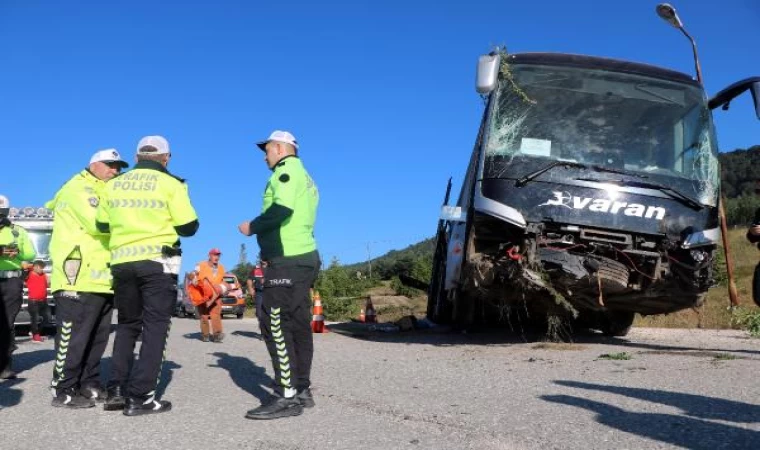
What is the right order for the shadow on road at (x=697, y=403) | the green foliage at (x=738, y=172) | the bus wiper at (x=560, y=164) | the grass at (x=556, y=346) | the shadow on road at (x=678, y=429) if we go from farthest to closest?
the green foliage at (x=738, y=172) < the grass at (x=556, y=346) < the bus wiper at (x=560, y=164) < the shadow on road at (x=697, y=403) < the shadow on road at (x=678, y=429)

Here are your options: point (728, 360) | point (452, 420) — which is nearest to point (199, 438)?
point (452, 420)

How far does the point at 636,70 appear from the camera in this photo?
8688 millimetres

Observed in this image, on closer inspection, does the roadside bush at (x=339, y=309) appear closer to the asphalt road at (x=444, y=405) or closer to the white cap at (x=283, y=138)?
the asphalt road at (x=444, y=405)

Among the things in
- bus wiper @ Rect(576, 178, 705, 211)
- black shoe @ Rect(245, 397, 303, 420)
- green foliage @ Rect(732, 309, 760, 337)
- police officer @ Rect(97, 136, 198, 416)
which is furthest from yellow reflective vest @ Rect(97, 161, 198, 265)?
green foliage @ Rect(732, 309, 760, 337)

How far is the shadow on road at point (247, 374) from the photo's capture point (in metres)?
5.93

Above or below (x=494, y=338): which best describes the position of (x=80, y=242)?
above

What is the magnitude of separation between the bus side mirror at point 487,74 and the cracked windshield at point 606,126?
527 millimetres

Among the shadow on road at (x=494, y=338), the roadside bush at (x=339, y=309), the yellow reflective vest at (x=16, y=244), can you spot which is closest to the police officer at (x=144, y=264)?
the yellow reflective vest at (x=16, y=244)

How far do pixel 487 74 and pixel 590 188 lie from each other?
1.70m

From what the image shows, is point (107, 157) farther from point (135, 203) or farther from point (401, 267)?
point (401, 267)

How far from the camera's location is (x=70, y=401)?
5.32 m

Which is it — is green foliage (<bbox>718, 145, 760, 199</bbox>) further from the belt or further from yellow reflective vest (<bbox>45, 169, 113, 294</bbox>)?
yellow reflective vest (<bbox>45, 169, 113, 294</bbox>)

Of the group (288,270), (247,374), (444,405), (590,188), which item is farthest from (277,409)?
(590,188)

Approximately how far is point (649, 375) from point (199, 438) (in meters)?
4.17
